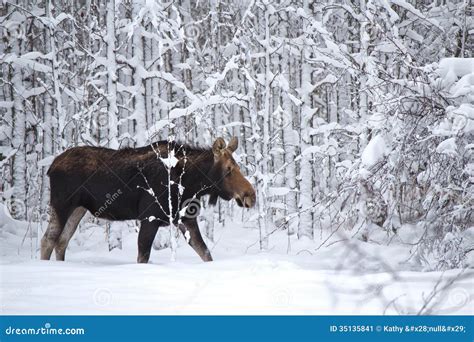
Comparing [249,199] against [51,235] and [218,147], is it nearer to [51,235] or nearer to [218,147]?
[218,147]

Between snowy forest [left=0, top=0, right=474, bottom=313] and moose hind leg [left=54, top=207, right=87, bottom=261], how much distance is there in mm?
1104

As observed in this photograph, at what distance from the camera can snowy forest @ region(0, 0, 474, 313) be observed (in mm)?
5965

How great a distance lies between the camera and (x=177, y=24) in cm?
1127

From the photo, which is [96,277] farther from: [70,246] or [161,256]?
[70,246]

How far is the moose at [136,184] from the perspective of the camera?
8.01 meters

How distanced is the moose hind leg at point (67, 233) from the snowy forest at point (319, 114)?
3.62ft

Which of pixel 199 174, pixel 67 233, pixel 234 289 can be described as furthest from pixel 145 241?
pixel 234 289

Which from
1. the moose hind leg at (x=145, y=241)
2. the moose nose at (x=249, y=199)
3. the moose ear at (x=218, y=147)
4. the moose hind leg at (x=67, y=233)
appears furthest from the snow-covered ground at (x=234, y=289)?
the moose ear at (x=218, y=147)

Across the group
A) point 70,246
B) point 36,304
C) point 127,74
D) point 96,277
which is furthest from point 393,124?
point 127,74

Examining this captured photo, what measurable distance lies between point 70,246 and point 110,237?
6.47 ft

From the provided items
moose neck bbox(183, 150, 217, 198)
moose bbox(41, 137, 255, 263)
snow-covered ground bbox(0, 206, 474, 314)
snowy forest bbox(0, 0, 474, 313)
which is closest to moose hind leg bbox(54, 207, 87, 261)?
moose bbox(41, 137, 255, 263)

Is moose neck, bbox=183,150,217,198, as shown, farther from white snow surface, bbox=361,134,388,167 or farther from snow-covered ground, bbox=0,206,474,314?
white snow surface, bbox=361,134,388,167

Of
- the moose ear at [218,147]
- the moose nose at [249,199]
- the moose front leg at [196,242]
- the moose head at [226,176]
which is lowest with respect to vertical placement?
the moose front leg at [196,242]

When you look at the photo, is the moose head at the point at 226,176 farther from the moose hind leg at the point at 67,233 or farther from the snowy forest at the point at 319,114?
the moose hind leg at the point at 67,233
